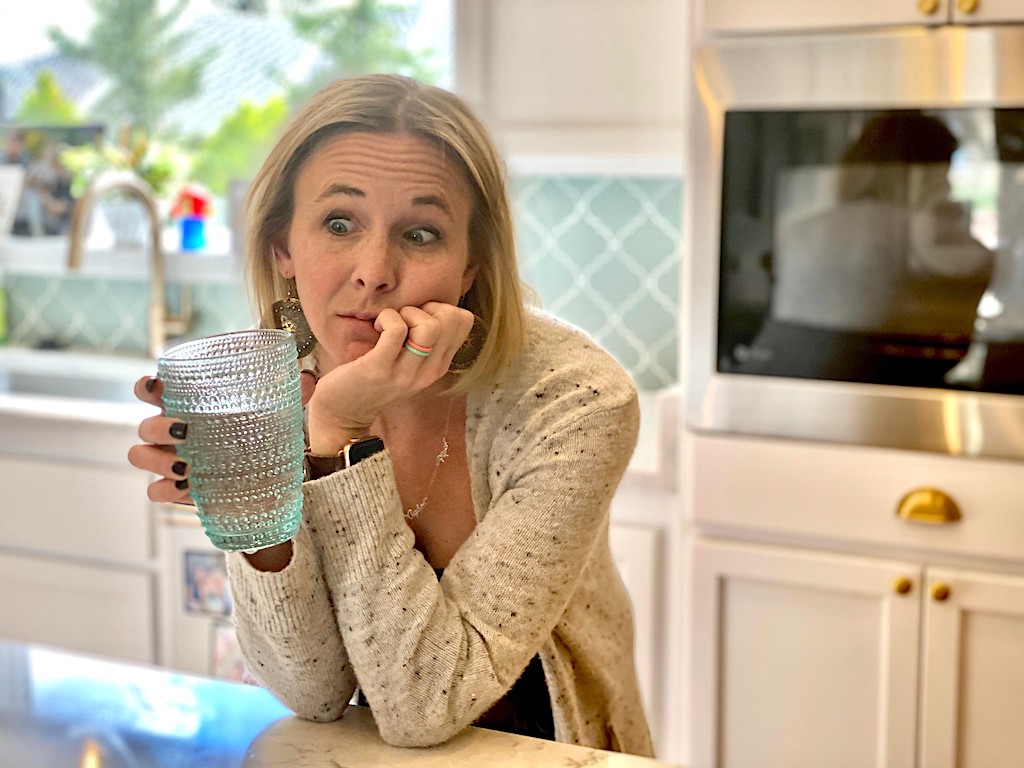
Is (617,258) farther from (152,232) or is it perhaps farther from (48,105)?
(48,105)

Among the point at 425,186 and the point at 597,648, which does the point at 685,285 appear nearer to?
the point at 597,648

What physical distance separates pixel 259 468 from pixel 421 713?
21cm

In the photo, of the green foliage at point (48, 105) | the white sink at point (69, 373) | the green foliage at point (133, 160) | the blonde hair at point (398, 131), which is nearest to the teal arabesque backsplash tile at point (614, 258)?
the white sink at point (69, 373)

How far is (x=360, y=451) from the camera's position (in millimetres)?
712

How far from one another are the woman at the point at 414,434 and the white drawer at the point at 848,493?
0.86 m

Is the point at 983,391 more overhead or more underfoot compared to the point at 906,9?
more underfoot

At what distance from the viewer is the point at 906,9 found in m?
1.50

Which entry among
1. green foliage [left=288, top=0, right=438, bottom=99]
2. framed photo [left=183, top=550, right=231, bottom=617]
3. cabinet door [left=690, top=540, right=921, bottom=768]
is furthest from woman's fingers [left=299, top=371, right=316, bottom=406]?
green foliage [left=288, top=0, right=438, bottom=99]

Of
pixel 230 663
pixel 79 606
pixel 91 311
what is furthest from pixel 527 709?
pixel 91 311

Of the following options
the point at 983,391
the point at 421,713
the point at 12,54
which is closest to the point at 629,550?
the point at 983,391

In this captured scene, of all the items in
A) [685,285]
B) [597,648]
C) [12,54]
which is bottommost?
[597,648]

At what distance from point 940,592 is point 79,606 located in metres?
1.50

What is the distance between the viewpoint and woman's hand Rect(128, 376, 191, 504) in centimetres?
62

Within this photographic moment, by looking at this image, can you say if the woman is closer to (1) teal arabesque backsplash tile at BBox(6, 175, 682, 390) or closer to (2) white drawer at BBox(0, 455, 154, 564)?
(2) white drawer at BBox(0, 455, 154, 564)
